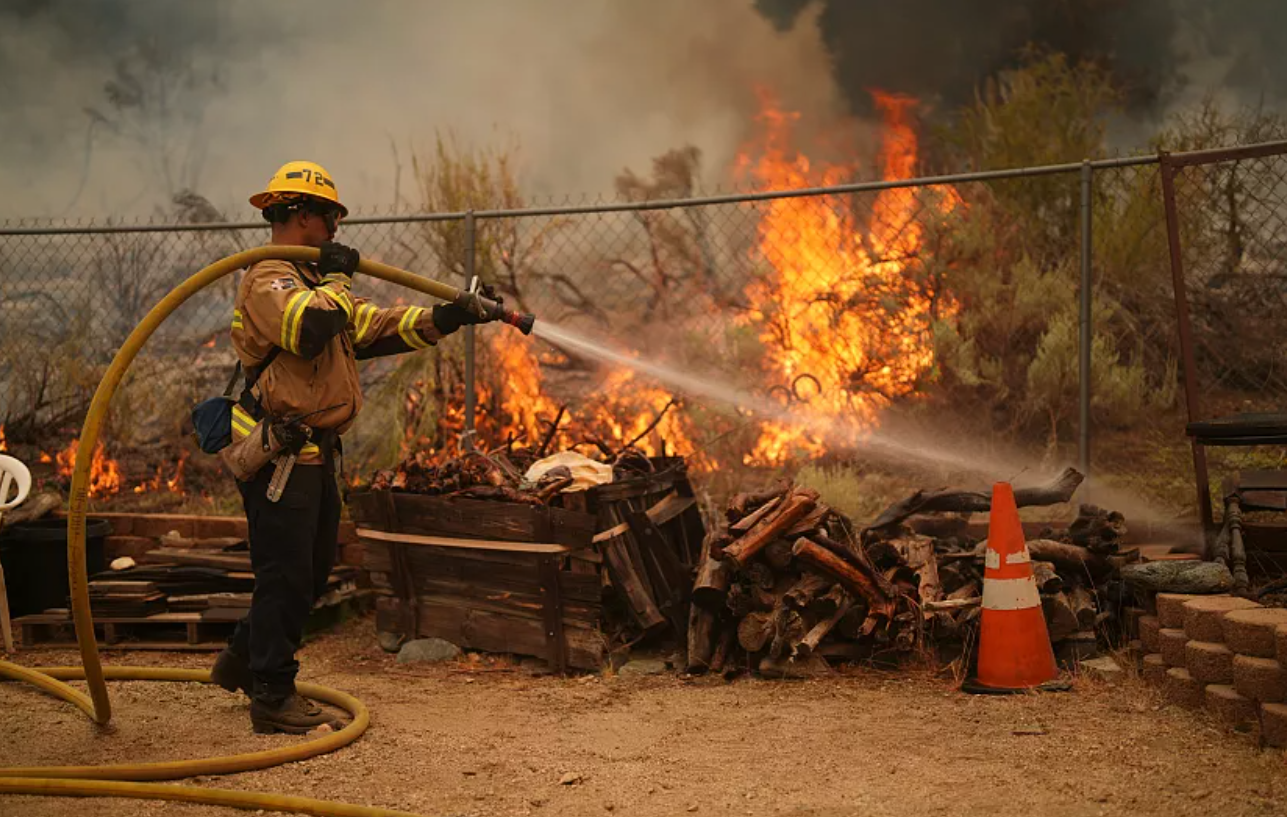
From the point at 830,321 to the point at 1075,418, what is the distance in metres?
2.24

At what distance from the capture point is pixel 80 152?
1526cm

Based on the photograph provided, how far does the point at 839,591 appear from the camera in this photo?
643cm

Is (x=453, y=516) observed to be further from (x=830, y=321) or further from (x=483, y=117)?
(x=483, y=117)

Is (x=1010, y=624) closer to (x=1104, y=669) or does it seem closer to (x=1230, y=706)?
(x=1104, y=669)

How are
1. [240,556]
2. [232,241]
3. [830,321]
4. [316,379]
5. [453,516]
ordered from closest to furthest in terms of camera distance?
[316,379] → [453,516] → [240,556] → [830,321] → [232,241]

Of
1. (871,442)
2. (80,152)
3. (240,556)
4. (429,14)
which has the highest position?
(429,14)

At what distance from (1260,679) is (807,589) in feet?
7.40

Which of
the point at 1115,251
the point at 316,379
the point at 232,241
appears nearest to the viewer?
the point at 316,379

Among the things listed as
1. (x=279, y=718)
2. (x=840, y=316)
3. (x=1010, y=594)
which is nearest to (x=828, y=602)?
(x=1010, y=594)

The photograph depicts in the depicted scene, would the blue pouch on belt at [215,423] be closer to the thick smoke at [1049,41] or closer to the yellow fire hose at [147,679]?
the yellow fire hose at [147,679]

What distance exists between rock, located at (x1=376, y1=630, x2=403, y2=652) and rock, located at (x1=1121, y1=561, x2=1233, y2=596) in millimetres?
4145

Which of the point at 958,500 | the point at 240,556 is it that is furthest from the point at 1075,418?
the point at 240,556

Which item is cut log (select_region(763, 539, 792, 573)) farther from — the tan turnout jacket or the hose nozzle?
the tan turnout jacket

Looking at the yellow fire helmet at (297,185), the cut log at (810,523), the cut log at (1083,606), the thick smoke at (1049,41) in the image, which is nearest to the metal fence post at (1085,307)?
the cut log at (1083,606)
